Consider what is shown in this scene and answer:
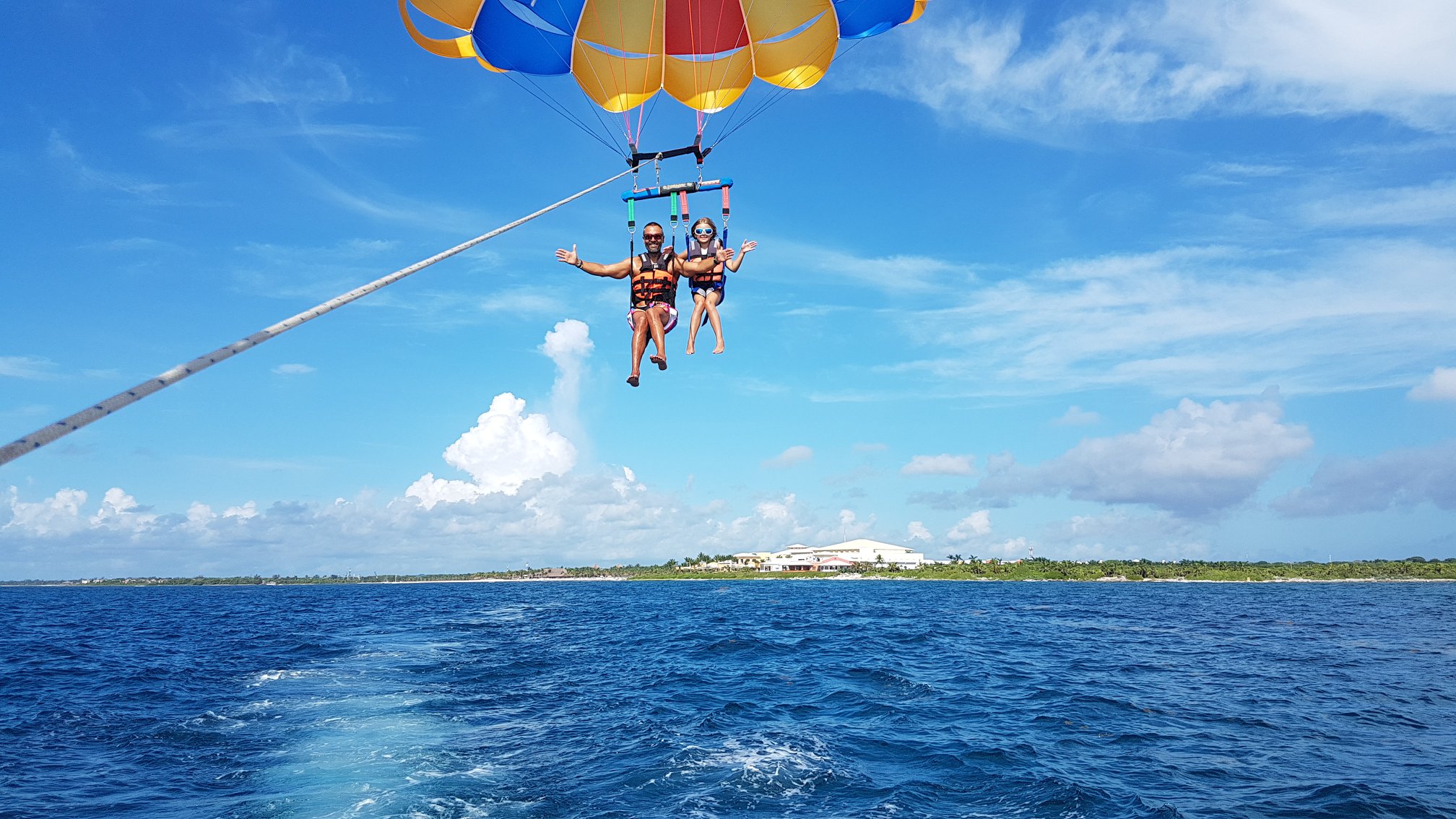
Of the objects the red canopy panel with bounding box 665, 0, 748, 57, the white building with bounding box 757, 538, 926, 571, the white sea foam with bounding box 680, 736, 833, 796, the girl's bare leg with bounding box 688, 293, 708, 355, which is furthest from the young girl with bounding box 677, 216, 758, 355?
the white building with bounding box 757, 538, 926, 571

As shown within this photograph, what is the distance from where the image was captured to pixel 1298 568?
13762 cm

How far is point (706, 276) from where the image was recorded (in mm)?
12859

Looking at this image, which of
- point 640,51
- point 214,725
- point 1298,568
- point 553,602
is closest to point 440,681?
point 214,725

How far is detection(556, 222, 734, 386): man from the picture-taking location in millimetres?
11906

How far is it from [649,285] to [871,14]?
21.7 feet

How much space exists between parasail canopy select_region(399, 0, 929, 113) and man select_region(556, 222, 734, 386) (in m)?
3.71

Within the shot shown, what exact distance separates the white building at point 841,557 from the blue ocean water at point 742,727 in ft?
411

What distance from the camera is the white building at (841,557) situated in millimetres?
161250

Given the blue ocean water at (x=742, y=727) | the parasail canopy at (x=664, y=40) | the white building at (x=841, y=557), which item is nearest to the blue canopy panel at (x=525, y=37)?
the parasail canopy at (x=664, y=40)

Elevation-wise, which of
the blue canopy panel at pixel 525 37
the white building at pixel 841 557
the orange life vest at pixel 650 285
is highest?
the blue canopy panel at pixel 525 37

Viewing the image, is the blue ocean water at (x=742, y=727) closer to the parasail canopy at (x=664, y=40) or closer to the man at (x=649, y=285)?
the man at (x=649, y=285)

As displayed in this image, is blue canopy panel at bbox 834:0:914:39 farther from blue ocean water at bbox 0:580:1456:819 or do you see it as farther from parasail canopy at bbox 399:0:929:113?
blue ocean water at bbox 0:580:1456:819

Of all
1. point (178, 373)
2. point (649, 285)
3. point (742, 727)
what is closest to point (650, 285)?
Answer: point (649, 285)

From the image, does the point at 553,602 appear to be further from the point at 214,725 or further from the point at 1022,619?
the point at 214,725
